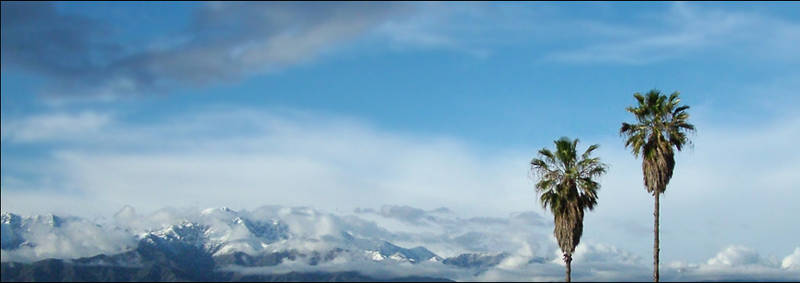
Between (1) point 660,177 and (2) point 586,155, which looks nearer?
(1) point 660,177

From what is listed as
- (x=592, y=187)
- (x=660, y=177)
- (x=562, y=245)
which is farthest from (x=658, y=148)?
(x=562, y=245)

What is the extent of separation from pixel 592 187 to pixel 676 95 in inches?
408

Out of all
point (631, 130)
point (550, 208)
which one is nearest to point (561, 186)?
point (550, 208)

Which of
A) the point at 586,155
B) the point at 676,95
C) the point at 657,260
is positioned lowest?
the point at 657,260

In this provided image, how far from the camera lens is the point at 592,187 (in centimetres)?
6912

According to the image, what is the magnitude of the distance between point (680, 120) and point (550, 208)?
13032 mm

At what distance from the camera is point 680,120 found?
6644 cm

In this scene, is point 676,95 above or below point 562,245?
above

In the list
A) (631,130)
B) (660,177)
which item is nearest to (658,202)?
(660,177)

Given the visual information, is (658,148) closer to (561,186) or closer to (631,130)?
(631,130)

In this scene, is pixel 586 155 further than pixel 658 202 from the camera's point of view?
Yes

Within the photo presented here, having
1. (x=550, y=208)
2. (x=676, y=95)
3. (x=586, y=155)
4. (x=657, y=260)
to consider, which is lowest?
(x=657, y=260)

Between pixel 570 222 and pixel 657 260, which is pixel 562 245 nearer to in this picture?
pixel 570 222

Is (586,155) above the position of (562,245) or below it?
above
